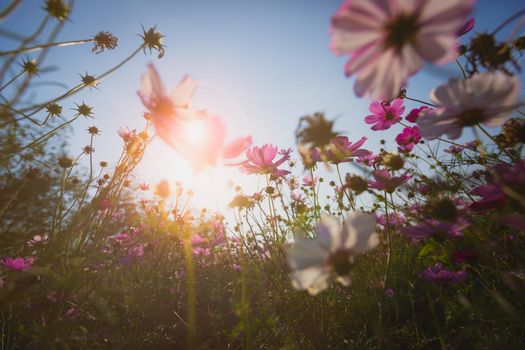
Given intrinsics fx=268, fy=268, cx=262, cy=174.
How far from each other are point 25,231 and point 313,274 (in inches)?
251

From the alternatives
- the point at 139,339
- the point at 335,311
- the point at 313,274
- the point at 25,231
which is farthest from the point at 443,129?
the point at 25,231

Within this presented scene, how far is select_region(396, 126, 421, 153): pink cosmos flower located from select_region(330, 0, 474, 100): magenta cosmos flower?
0.98 metres

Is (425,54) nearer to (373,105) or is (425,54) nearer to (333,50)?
(333,50)

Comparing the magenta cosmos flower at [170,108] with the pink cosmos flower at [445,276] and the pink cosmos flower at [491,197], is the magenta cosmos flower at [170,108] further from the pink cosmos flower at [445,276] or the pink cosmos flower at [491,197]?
the pink cosmos flower at [445,276]

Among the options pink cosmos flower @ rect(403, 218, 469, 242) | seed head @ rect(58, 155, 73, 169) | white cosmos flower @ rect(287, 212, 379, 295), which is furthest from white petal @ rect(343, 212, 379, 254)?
seed head @ rect(58, 155, 73, 169)

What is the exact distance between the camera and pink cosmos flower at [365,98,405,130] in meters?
1.46

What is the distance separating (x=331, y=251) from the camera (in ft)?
1.98

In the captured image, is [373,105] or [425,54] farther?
[373,105]

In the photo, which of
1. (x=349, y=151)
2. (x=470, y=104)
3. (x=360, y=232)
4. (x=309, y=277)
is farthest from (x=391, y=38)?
(x=349, y=151)

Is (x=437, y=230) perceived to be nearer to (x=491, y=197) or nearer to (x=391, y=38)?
(x=491, y=197)

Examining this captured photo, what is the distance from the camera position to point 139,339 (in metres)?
1.51

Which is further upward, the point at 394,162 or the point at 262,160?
the point at 262,160

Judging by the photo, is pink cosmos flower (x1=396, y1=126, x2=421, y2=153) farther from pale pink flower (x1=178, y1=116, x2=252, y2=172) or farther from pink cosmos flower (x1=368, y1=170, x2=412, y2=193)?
pale pink flower (x1=178, y1=116, x2=252, y2=172)

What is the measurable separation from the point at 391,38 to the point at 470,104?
29 centimetres
